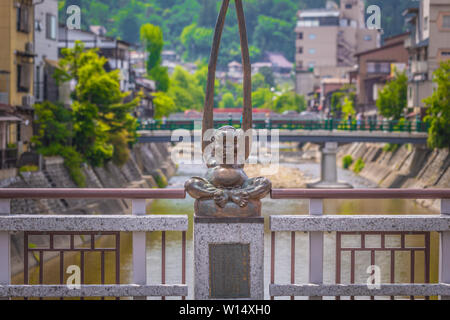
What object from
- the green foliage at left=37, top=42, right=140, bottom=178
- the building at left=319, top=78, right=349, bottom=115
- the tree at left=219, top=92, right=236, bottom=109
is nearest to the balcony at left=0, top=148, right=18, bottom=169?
the green foliage at left=37, top=42, right=140, bottom=178

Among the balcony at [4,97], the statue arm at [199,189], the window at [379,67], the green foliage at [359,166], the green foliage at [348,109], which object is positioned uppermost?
the window at [379,67]

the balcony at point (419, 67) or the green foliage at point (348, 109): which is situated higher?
the balcony at point (419, 67)

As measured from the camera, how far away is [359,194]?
7.84 meters

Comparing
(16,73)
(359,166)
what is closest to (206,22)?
(359,166)

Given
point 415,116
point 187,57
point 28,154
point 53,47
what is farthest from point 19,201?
point 187,57

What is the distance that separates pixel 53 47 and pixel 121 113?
5035mm

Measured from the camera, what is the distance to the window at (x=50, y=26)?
115 ft

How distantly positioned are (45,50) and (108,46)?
15.9 m

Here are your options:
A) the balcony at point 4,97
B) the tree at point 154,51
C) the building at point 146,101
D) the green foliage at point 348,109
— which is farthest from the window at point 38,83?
the green foliage at point 348,109

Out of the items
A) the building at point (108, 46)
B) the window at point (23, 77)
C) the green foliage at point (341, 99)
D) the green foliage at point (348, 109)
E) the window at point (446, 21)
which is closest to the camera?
the window at point (23, 77)

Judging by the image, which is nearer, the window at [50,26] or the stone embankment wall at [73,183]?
the stone embankment wall at [73,183]

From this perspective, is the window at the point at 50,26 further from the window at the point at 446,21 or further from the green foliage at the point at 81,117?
the window at the point at 446,21

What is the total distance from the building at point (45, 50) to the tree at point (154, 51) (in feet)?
98.7
